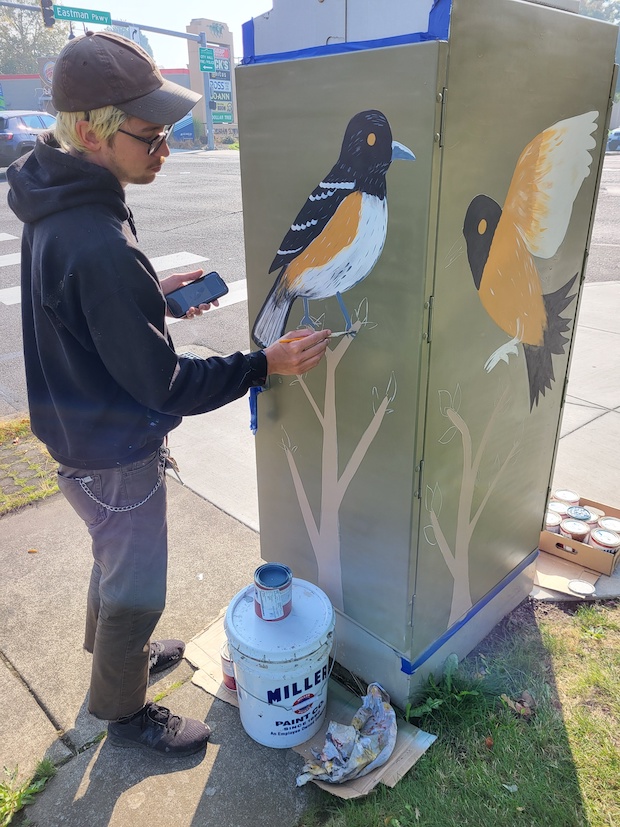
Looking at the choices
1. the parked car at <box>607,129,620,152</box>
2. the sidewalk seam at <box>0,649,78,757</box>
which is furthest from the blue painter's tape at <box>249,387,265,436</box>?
the parked car at <box>607,129,620,152</box>

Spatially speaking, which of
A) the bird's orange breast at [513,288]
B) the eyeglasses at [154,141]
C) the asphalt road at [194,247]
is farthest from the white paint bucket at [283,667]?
the asphalt road at [194,247]

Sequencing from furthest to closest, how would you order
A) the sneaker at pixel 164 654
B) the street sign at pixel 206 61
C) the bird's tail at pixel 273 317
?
the street sign at pixel 206 61 → the sneaker at pixel 164 654 → the bird's tail at pixel 273 317

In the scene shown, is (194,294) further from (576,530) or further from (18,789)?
(576,530)

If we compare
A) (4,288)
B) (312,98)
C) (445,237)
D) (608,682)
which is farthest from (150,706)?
(4,288)

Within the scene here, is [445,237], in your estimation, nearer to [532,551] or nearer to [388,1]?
[388,1]

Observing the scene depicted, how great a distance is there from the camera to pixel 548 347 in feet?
7.35

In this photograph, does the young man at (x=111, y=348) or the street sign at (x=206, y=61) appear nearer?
the young man at (x=111, y=348)

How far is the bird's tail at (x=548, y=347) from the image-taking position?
216cm

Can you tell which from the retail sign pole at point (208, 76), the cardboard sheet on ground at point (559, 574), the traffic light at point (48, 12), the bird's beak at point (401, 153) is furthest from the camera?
the retail sign pole at point (208, 76)

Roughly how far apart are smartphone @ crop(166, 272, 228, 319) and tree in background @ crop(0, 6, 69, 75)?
58.7 meters

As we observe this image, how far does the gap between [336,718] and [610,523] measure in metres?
1.67

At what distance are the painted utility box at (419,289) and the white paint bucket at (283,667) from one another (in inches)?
8.8

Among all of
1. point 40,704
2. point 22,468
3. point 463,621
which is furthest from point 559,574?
point 22,468

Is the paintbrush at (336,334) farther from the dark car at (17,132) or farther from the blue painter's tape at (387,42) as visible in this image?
the dark car at (17,132)
